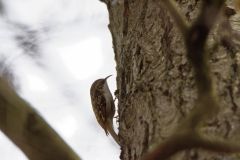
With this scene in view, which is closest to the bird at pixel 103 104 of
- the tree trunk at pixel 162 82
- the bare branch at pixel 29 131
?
the tree trunk at pixel 162 82

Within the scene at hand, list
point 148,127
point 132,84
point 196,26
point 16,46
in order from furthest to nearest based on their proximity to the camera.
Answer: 1. point 16,46
2. point 132,84
3. point 148,127
4. point 196,26

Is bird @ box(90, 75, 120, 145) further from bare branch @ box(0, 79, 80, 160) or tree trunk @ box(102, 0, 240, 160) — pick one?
bare branch @ box(0, 79, 80, 160)

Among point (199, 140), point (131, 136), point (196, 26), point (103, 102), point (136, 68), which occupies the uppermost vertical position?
point (196, 26)

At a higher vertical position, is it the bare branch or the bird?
the bare branch

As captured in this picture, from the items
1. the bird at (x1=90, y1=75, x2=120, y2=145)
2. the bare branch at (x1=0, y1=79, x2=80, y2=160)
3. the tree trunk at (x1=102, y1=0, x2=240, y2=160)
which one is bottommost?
the bird at (x1=90, y1=75, x2=120, y2=145)

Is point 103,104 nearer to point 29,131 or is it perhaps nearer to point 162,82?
point 162,82

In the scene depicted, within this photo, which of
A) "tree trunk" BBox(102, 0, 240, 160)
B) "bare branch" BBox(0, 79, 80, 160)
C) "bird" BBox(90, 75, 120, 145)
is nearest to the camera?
"bare branch" BBox(0, 79, 80, 160)

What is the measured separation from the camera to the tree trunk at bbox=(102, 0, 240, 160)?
3.57 feet

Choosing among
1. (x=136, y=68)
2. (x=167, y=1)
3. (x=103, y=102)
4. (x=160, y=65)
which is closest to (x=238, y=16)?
(x=160, y=65)

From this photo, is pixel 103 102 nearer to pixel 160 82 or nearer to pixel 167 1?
pixel 160 82

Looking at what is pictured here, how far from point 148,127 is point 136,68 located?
13.9 inches

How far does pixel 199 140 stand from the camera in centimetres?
65

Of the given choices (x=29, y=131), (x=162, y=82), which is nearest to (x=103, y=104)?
(x=162, y=82)

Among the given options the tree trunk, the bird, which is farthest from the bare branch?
the bird
